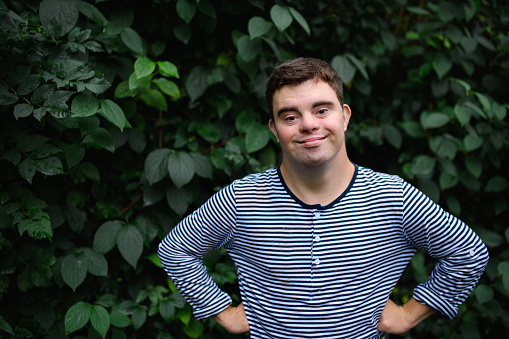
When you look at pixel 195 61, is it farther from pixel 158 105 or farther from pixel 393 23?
pixel 393 23

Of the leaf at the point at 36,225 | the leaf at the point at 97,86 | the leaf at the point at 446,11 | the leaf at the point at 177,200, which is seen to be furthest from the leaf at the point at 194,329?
the leaf at the point at 446,11

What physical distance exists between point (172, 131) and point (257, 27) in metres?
0.65

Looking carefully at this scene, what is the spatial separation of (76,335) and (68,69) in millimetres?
1111

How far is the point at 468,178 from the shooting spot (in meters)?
2.18

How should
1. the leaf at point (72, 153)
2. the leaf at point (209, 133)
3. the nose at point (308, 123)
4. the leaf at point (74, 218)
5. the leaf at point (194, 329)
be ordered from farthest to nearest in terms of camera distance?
the leaf at point (209, 133)
the leaf at point (194, 329)
the leaf at point (74, 218)
the leaf at point (72, 153)
the nose at point (308, 123)

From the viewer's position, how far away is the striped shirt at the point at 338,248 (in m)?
1.21

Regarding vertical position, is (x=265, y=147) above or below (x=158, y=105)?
below

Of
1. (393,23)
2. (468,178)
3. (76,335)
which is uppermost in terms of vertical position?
(393,23)

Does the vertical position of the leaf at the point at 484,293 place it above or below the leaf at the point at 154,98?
below

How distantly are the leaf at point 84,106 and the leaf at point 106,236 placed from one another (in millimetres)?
555

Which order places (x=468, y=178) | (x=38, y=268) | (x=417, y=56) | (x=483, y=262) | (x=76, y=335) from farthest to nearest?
(x=417, y=56), (x=468, y=178), (x=76, y=335), (x=38, y=268), (x=483, y=262)

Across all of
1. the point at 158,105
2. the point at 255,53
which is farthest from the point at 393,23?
the point at 158,105

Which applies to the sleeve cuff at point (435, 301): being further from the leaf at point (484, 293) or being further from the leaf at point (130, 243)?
the leaf at point (130, 243)

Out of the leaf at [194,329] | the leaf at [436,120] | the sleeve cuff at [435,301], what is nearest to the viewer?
the sleeve cuff at [435,301]
